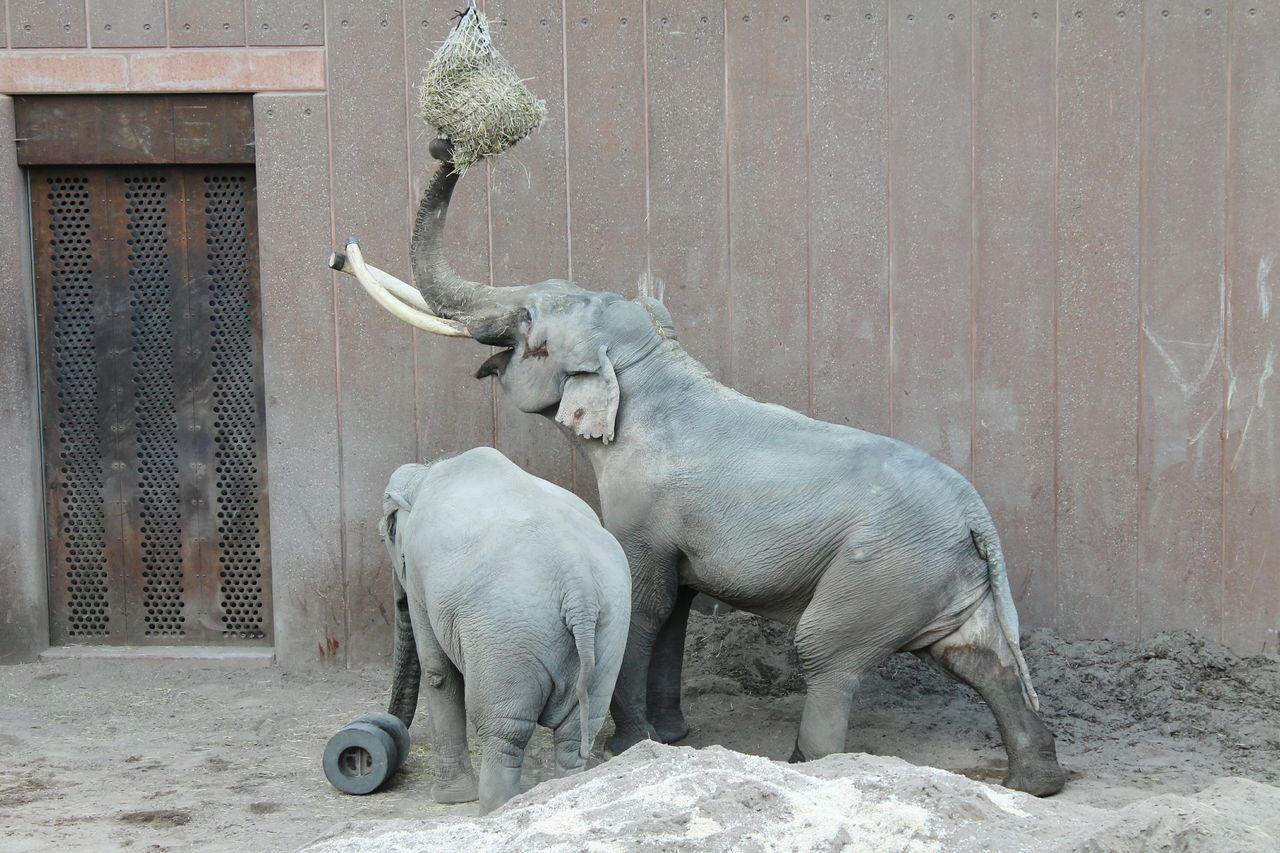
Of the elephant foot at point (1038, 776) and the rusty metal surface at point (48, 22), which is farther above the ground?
the rusty metal surface at point (48, 22)

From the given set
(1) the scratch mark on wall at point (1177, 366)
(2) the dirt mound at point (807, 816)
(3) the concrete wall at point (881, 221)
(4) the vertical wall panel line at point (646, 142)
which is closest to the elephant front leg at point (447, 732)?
(2) the dirt mound at point (807, 816)

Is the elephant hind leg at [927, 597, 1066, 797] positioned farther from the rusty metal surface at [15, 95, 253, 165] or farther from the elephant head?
the rusty metal surface at [15, 95, 253, 165]

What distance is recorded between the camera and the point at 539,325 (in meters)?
5.42

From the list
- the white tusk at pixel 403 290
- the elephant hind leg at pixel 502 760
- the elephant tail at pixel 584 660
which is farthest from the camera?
the white tusk at pixel 403 290

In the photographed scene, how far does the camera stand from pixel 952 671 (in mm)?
5137

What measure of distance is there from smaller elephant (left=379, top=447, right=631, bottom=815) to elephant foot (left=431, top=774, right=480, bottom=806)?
15.1 inches

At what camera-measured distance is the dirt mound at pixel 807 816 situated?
10.6ft

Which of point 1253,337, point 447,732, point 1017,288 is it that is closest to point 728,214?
→ point 1017,288

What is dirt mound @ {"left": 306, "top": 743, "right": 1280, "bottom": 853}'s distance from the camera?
324 centimetres

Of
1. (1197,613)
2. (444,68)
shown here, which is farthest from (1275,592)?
(444,68)

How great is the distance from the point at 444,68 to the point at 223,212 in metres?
1.81

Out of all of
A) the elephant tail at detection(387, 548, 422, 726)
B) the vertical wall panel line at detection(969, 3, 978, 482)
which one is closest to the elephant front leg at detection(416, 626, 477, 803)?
the elephant tail at detection(387, 548, 422, 726)

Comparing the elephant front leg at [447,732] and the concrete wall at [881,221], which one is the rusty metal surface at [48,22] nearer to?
the concrete wall at [881,221]

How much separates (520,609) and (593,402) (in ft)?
3.72
